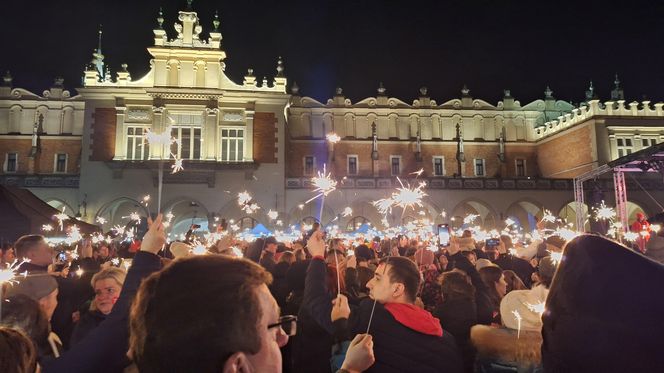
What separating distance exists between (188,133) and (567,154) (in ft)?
84.5

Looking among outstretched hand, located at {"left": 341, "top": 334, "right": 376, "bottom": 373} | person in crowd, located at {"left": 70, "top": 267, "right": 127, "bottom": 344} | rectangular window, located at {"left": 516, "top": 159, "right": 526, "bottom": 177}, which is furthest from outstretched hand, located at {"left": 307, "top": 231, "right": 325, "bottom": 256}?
rectangular window, located at {"left": 516, "top": 159, "right": 526, "bottom": 177}

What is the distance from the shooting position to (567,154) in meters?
31.1

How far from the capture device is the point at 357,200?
26.6 metres

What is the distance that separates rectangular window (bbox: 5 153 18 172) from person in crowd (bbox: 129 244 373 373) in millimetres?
35374

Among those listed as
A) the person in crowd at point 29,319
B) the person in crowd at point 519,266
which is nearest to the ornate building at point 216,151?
the person in crowd at point 519,266

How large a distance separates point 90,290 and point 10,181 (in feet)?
83.6

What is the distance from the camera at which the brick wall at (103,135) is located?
25672mm

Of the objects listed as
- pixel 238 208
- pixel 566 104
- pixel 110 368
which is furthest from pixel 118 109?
pixel 566 104

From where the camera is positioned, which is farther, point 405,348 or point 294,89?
point 294,89

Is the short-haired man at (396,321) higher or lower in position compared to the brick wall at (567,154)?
lower

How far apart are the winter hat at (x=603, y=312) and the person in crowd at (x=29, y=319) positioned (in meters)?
2.66

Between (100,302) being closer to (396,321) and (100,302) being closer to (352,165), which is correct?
(396,321)

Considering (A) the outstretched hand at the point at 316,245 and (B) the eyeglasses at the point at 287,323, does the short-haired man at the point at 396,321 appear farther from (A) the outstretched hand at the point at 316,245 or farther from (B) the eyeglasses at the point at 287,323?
(B) the eyeglasses at the point at 287,323

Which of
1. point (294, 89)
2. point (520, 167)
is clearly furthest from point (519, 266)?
point (520, 167)
